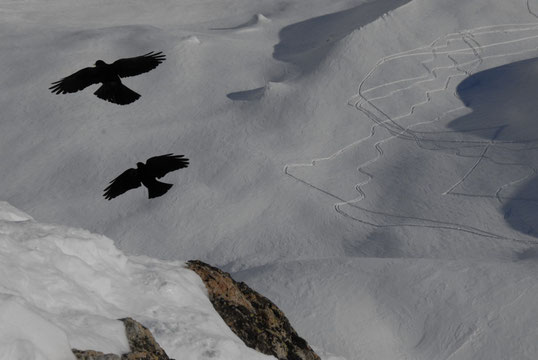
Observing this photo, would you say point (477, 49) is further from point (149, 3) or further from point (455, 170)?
point (149, 3)

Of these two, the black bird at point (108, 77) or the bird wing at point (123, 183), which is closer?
the bird wing at point (123, 183)

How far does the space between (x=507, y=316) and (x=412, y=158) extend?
3.97m

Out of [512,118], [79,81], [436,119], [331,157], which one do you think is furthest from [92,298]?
[512,118]

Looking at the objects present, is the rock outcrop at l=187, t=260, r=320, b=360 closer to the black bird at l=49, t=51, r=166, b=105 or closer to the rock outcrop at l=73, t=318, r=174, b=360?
the rock outcrop at l=73, t=318, r=174, b=360

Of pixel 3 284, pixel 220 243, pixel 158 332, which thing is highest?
pixel 3 284

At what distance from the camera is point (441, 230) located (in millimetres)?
11398

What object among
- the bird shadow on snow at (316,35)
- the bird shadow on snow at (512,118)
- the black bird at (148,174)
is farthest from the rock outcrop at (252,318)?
the bird shadow on snow at (316,35)

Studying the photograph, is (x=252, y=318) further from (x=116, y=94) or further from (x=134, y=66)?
(x=134, y=66)

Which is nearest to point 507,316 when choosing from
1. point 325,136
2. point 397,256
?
point 397,256

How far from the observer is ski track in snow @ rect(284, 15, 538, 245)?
467 inches

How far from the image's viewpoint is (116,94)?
5.26 meters

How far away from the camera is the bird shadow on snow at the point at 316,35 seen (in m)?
15.1

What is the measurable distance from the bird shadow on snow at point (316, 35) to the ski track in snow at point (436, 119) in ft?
3.54

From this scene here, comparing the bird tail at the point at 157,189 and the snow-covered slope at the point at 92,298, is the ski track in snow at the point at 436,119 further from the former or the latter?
the bird tail at the point at 157,189
